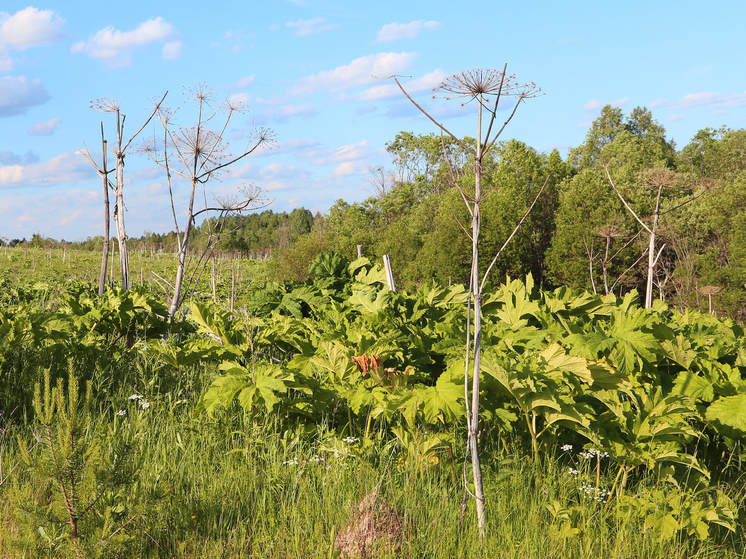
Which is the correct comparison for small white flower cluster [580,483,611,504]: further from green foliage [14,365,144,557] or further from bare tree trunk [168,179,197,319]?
bare tree trunk [168,179,197,319]

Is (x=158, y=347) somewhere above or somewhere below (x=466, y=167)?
below

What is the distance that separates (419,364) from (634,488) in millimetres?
1397

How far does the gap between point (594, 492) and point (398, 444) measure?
1084 mm

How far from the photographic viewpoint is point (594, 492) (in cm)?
274

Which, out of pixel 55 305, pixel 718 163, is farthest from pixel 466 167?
pixel 55 305

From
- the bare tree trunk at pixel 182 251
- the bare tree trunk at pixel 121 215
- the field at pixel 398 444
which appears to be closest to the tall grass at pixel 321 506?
the field at pixel 398 444

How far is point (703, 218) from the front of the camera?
33781 millimetres

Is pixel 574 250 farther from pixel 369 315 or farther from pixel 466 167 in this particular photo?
pixel 369 315

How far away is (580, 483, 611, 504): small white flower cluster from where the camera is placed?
265 cm

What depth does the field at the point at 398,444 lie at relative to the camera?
2336mm

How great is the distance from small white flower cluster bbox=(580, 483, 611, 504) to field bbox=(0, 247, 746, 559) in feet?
0.07

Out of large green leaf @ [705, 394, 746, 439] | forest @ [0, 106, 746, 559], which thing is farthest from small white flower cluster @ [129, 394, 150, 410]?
large green leaf @ [705, 394, 746, 439]

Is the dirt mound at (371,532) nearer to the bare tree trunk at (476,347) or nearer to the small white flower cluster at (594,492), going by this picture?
the bare tree trunk at (476,347)

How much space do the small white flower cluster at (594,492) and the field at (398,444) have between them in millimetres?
21
